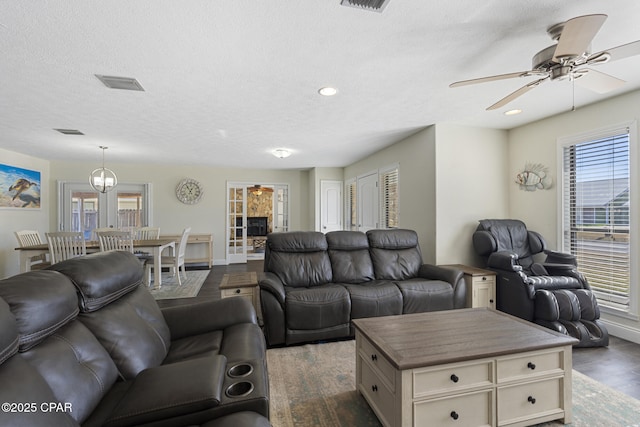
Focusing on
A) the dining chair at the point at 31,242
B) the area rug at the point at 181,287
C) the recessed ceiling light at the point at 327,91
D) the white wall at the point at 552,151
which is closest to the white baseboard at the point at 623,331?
the white wall at the point at 552,151

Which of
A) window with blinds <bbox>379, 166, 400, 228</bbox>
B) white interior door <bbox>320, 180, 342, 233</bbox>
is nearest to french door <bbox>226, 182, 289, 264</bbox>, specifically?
white interior door <bbox>320, 180, 342, 233</bbox>

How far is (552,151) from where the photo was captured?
11.5 ft

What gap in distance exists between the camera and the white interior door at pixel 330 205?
6.90 m

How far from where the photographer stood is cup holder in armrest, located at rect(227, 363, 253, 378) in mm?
1237

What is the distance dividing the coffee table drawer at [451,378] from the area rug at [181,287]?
3.76 metres

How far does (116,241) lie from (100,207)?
3102 millimetres

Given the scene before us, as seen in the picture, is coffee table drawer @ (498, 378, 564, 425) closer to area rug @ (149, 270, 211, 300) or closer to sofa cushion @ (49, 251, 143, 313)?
sofa cushion @ (49, 251, 143, 313)

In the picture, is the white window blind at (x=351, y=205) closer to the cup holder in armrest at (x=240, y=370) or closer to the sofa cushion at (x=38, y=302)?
the cup holder in armrest at (x=240, y=370)

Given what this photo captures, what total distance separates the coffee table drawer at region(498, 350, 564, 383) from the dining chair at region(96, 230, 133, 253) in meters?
4.51

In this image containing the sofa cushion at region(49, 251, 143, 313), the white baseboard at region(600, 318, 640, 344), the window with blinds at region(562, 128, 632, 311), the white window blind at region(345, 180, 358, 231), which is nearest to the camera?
the sofa cushion at region(49, 251, 143, 313)

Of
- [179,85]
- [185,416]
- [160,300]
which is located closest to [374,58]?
[179,85]

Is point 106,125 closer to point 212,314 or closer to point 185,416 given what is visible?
point 212,314

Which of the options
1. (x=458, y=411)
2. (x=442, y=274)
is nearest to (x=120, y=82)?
(x=458, y=411)

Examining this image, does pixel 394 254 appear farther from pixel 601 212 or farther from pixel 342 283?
pixel 601 212
